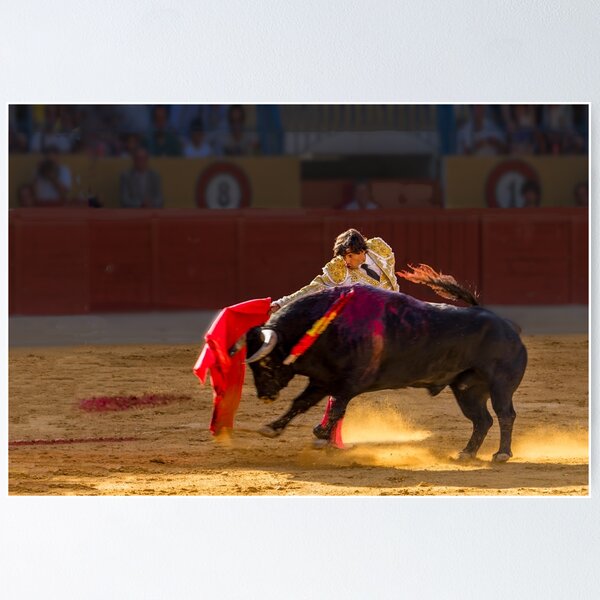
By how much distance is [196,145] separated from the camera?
8062mm

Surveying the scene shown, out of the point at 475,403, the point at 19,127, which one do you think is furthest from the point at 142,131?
the point at 475,403

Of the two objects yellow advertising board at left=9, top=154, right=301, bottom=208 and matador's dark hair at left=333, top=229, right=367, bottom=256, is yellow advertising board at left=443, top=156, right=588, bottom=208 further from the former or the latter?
matador's dark hair at left=333, top=229, right=367, bottom=256

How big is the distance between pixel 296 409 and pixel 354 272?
2.01ft

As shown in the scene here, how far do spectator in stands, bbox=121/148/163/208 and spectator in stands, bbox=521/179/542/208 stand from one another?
1.87 m

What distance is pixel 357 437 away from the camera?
756 cm

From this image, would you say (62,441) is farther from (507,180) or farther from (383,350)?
(507,180)

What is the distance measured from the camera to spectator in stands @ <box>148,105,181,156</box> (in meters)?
7.61

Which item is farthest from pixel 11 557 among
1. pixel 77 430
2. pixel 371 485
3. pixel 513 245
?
pixel 513 245

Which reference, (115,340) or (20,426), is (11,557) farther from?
(115,340)

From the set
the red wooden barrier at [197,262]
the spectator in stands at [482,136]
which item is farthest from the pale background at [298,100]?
the red wooden barrier at [197,262]

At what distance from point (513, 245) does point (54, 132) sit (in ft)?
11.0

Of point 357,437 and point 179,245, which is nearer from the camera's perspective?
point 357,437

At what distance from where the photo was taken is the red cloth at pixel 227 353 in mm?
6465

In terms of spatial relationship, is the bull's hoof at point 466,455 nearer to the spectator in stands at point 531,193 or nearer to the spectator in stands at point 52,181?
the spectator in stands at point 531,193
